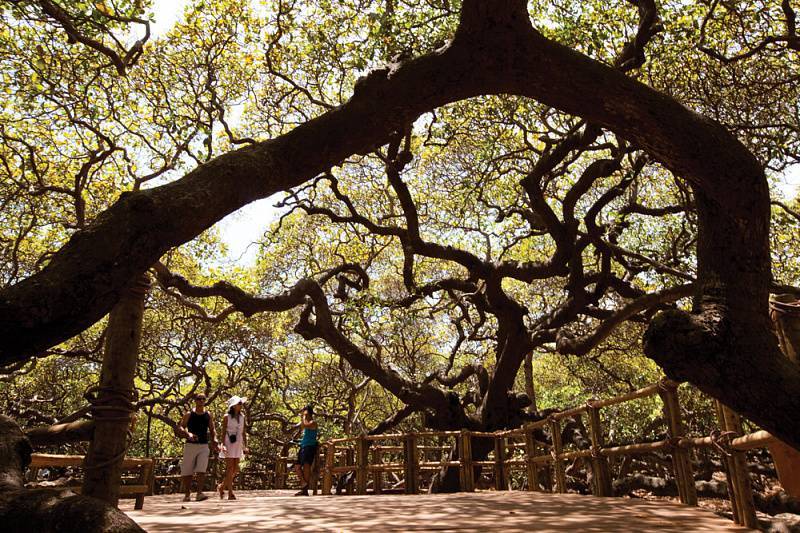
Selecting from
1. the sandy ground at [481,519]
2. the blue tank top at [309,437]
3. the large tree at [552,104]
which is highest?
the large tree at [552,104]

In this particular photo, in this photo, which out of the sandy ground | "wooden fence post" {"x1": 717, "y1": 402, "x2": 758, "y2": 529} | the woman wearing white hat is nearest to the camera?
"wooden fence post" {"x1": 717, "y1": 402, "x2": 758, "y2": 529}

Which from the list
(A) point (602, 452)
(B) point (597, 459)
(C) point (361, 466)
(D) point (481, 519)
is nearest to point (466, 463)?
(C) point (361, 466)

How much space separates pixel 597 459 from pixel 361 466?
617 cm

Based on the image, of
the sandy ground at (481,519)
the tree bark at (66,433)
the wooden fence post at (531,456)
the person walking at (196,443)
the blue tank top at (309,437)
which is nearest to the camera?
the tree bark at (66,433)

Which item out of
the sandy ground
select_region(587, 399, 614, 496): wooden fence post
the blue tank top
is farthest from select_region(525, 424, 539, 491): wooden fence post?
the blue tank top

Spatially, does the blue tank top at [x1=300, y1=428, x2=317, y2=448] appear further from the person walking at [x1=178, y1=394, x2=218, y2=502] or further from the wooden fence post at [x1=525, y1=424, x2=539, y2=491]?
the wooden fence post at [x1=525, y1=424, x2=539, y2=491]

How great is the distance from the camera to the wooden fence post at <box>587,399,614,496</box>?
20.3 feet

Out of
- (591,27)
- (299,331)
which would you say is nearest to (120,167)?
(299,331)

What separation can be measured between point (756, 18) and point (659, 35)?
1384 millimetres

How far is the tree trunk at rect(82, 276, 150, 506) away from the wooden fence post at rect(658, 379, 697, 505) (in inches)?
165

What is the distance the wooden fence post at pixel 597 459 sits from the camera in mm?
6176

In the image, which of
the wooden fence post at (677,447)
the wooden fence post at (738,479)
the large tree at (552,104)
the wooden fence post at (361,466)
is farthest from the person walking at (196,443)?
the wooden fence post at (738,479)

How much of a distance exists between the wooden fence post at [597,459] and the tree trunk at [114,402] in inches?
189

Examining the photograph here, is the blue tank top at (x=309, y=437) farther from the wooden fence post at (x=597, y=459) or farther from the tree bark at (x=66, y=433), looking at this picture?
the tree bark at (x=66, y=433)
